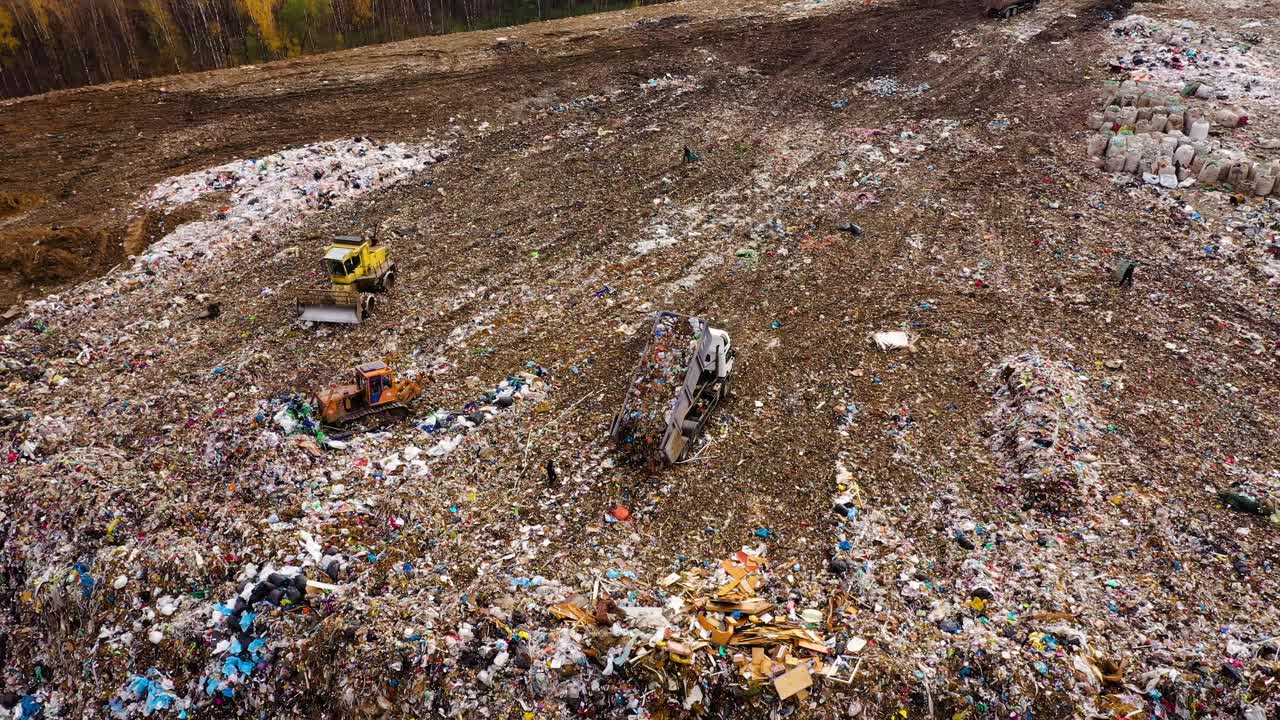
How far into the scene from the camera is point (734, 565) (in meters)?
5.99

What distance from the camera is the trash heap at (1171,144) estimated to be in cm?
1095

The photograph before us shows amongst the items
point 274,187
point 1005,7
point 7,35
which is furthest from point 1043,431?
point 7,35

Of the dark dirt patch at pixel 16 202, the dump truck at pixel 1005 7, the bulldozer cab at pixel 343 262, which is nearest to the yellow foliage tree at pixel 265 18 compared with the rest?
the dark dirt patch at pixel 16 202

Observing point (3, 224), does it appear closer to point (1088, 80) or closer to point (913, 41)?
point (913, 41)

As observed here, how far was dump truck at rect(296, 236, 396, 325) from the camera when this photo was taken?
30.2 feet

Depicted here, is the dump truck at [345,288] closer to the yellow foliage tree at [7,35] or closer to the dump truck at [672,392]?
the dump truck at [672,392]

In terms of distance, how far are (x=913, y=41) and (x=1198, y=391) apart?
13.6 metres

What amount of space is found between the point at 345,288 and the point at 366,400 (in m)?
2.51

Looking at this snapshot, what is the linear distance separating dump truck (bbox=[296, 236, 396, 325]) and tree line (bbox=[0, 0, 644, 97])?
1299cm

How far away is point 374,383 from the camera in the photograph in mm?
7461

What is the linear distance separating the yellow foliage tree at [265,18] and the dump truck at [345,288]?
13031 mm

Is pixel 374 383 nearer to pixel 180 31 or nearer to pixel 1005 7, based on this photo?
pixel 180 31

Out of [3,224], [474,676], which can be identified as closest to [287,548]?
[474,676]

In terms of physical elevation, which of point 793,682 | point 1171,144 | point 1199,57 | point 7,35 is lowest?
point 793,682
